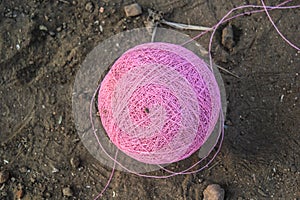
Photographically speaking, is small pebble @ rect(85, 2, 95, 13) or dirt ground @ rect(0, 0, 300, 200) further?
small pebble @ rect(85, 2, 95, 13)

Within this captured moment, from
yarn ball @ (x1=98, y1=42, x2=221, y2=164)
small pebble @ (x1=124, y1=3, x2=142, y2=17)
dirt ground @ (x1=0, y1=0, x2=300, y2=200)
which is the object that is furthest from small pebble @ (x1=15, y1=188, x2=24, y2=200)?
small pebble @ (x1=124, y1=3, x2=142, y2=17)

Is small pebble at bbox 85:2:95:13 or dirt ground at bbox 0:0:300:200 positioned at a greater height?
small pebble at bbox 85:2:95:13

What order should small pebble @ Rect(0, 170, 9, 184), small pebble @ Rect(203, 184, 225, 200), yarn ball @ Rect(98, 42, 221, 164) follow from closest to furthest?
yarn ball @ Rect(98, 42, 221, 164) → small pebble @ Rect(203, 184, 225, 200) → small pebble @ Rect(0, 170, 9, 184)

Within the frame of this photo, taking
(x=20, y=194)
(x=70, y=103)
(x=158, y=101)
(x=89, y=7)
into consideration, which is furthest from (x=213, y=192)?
(x=89, y=7)

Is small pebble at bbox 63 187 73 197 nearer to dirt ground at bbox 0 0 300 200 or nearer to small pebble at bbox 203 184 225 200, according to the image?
dirt ground at bbox 0 0 300 200

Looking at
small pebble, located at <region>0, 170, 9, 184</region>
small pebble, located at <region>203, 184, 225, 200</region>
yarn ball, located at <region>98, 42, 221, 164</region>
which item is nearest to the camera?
yarn ball, located at <region>98, 42, 221, 164</region>

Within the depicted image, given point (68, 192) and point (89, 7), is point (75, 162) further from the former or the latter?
point (89, 7)

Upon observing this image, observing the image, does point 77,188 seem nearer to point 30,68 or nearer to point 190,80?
point 30,68

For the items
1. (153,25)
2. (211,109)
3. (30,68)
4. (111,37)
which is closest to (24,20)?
(30,68)
